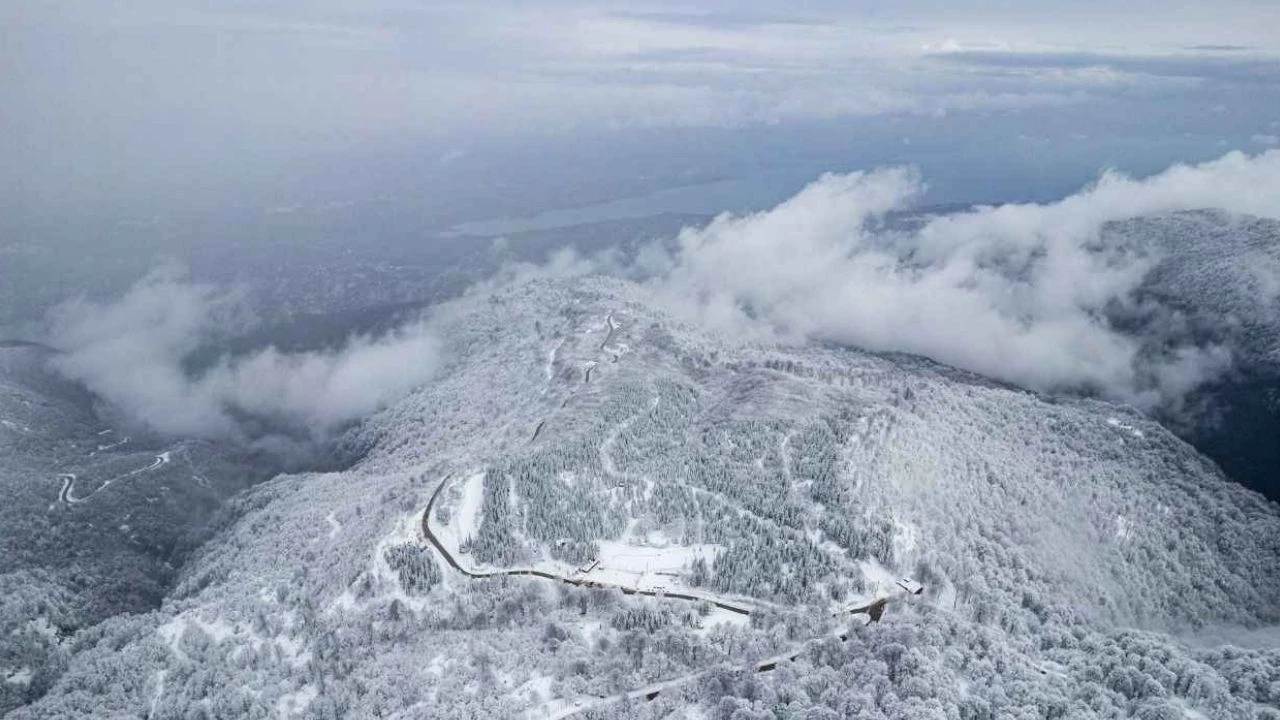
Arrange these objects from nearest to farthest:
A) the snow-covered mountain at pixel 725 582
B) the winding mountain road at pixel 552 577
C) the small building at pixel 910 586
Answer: the snow-covered mountain at pixel 725 582
the winding mountain road at pixel 552 577
the small building at pixel 910 586

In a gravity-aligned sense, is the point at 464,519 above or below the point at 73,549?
above

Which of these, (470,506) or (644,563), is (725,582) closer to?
(644,563)

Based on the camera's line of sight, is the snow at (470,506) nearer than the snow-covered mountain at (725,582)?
No

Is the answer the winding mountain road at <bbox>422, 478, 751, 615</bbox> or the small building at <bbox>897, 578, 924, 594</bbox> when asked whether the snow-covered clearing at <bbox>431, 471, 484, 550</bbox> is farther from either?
the small building at <bbox>897, 578, 924, 594</bbox>

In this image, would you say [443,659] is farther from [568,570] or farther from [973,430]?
[973,430]

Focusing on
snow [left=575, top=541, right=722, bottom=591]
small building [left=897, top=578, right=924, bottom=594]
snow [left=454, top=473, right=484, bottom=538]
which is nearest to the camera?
small building [left=897, top=578, right=924, bottom=594]

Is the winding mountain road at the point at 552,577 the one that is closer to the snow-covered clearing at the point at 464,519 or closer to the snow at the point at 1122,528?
the snow-covered clearing at the point at 464,519

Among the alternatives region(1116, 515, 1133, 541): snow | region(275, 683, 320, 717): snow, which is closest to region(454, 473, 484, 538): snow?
region(275, 683, 320, 717): snow

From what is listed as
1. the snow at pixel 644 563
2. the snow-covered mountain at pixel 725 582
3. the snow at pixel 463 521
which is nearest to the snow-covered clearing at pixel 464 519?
the snow at pixel 463 521

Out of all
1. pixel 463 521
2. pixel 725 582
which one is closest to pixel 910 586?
pixel 725 582
